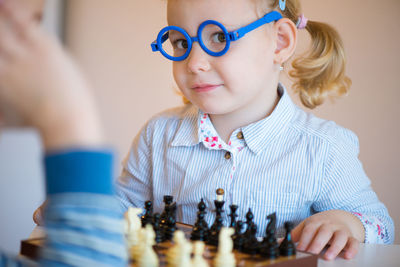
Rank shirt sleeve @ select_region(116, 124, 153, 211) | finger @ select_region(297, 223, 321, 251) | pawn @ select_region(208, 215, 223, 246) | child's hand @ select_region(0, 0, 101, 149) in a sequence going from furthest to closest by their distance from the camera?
shirt sleeve @ select_region(116, 124, 153, 211) → finger @ select_region(297, 223, 321, 251) → pawn @ select_region(208, 215, 223, 246) → child's hand @ select_region(0, 0, 101, 149)

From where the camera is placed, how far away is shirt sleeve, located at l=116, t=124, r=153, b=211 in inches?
61.9

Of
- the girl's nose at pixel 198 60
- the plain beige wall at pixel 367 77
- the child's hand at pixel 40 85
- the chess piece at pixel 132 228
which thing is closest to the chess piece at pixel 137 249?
the chess piece at pixel 132 228

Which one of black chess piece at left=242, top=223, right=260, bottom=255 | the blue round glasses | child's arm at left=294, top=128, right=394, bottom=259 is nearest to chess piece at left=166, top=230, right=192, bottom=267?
black chess piece at left=242, top=223, right=260, bottom=255

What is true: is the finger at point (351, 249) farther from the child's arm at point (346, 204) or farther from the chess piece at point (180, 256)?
the chess piece at point (180, 256)

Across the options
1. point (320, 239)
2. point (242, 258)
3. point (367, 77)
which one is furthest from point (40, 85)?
point (367, 77)

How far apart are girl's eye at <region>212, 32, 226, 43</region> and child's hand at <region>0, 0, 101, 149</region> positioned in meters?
0.87

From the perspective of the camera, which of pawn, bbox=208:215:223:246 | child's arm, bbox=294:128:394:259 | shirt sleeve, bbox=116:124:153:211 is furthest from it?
shirt sleeve, bbox=116:124:153:211

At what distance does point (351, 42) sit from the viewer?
2.15 metres

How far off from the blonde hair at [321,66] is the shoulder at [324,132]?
171 mm

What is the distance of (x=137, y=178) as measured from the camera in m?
1.59

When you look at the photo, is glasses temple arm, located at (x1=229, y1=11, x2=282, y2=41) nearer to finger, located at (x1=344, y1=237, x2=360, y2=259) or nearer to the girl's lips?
the girl's lips

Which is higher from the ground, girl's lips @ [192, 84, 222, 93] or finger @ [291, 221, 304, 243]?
girl's lips @ [192, 84, 222, 93]

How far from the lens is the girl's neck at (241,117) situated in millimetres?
1457

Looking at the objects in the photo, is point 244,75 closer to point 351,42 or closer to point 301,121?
point 301,121
